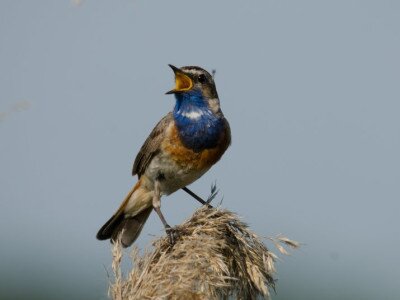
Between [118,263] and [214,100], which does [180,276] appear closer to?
[118,263]

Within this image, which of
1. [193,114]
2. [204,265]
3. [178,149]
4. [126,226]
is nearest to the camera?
[204,265]

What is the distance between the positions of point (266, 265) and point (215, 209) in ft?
1.59

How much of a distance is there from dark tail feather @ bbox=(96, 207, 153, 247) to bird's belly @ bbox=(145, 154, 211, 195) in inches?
13.4

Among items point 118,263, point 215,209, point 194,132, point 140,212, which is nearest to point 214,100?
point 194,132

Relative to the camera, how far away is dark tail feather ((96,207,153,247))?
6180 millimetres

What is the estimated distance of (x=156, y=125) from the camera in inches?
248

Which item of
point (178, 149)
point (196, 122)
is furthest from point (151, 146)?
point (196, 122)

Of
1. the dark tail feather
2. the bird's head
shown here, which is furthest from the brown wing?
the dark tail feather

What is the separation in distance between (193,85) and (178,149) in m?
0.55

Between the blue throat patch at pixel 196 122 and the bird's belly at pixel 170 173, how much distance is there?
0.17 meters

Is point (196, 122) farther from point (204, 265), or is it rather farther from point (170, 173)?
point (204, 265)

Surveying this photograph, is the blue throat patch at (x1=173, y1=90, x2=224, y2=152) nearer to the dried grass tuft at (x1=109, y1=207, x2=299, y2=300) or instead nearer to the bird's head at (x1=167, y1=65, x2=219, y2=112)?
the bird's head at (x1=167, y1=65, x2=219, y2=112)

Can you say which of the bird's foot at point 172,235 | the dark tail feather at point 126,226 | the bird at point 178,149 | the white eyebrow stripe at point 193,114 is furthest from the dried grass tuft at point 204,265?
the dark tail feather at point 126,226

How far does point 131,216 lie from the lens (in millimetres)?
6348
